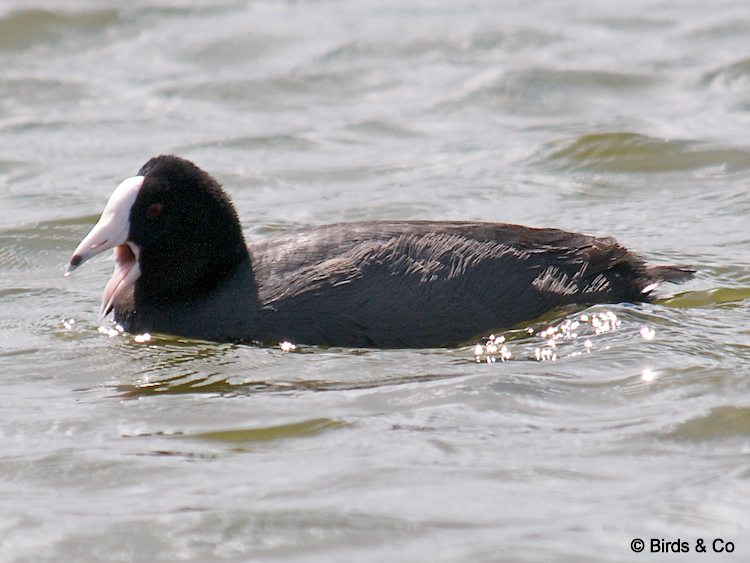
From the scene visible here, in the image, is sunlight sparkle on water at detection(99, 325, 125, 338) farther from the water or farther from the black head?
the black head

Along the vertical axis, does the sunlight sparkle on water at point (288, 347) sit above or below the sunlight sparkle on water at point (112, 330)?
below

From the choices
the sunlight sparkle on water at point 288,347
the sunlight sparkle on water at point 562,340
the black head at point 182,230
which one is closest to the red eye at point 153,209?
the black head at point 182,230

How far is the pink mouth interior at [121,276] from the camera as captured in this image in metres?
6.25

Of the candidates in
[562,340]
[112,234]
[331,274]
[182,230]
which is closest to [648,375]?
[562,340]

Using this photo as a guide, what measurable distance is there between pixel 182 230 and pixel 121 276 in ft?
1.16

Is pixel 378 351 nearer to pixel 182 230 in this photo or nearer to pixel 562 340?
pixel 562 340

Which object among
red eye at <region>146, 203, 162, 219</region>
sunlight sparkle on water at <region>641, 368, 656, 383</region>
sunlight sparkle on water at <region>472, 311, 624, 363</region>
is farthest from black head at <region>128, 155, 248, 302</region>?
sunlight sparkle on water at <region>641, 368, 656, 383</region>

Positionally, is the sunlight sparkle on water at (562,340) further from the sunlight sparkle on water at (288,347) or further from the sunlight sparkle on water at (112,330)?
the sunlight sparkle on water at (112,330)

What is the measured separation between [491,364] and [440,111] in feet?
17.3

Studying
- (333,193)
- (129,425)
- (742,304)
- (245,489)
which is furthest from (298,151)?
(245,489)

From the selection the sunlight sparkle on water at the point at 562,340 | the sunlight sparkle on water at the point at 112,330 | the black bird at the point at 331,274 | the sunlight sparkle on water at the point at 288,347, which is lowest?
the sunlight sparkle on water at the point at 562,340

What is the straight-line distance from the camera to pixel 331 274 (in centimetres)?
588

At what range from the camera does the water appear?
4449 mm

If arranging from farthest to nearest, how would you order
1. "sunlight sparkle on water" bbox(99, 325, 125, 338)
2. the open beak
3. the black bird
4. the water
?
1. "sunlight sparkle on water" bbox(99, 325, 125, 338)
2. the open beak
3. the black bird
4. the water
